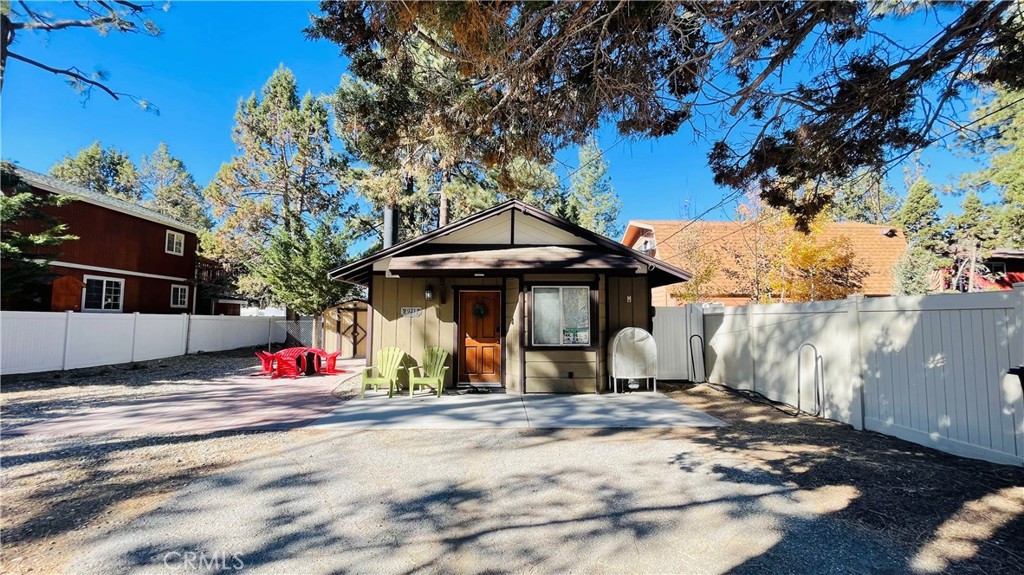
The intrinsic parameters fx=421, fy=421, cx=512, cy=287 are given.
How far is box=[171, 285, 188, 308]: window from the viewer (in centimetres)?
1914

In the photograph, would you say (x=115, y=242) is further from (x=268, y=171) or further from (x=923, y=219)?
(x=923, y=219)

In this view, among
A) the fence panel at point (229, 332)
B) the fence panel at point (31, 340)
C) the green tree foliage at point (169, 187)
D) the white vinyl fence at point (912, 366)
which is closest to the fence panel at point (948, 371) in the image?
the white vinyl fence at point (912, 366)

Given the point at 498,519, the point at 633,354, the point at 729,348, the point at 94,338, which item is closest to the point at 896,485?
the point at 498,519

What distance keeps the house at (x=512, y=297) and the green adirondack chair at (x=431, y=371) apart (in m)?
0.41

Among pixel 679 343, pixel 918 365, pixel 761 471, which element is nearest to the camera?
pixel 761 471

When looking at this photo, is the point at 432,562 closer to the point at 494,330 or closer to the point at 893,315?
the point at 893,315

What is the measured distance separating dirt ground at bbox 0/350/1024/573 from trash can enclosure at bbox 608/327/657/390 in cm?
178

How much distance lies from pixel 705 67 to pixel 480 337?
6.23m

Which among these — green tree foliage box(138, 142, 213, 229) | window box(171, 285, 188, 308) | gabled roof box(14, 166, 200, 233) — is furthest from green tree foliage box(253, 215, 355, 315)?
green tree foliage box(138, 142, 213, 229)

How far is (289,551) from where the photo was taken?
2.74 m

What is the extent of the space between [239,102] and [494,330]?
16452 mm

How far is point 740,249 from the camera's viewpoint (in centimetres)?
1531

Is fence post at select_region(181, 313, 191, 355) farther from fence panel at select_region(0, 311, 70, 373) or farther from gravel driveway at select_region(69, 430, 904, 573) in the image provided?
gravel driveway at select_region(69, 430, 904, 573)

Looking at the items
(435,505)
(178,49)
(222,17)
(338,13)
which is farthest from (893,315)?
(178,49)
